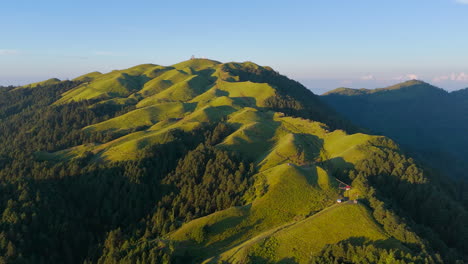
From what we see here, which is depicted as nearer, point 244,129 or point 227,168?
point 227,168

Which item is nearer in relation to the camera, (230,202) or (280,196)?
(280,196)

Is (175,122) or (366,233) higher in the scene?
(175,122)

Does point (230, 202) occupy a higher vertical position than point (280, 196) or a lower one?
lower

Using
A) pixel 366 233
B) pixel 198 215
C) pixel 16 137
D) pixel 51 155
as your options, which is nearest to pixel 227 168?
pixel 198 215

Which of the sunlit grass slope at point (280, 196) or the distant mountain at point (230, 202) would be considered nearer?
the distant mountain at point (230, 202)

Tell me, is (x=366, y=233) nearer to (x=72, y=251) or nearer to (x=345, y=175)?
(x=345, y=175)

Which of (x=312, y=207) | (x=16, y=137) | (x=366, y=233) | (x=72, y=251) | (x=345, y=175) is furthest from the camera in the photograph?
(x=16, y=137)

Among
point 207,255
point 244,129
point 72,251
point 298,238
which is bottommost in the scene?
point 72,251

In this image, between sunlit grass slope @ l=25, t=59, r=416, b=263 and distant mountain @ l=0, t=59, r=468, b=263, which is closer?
distant mountain @ l=0, t=59, r=468, b=263
